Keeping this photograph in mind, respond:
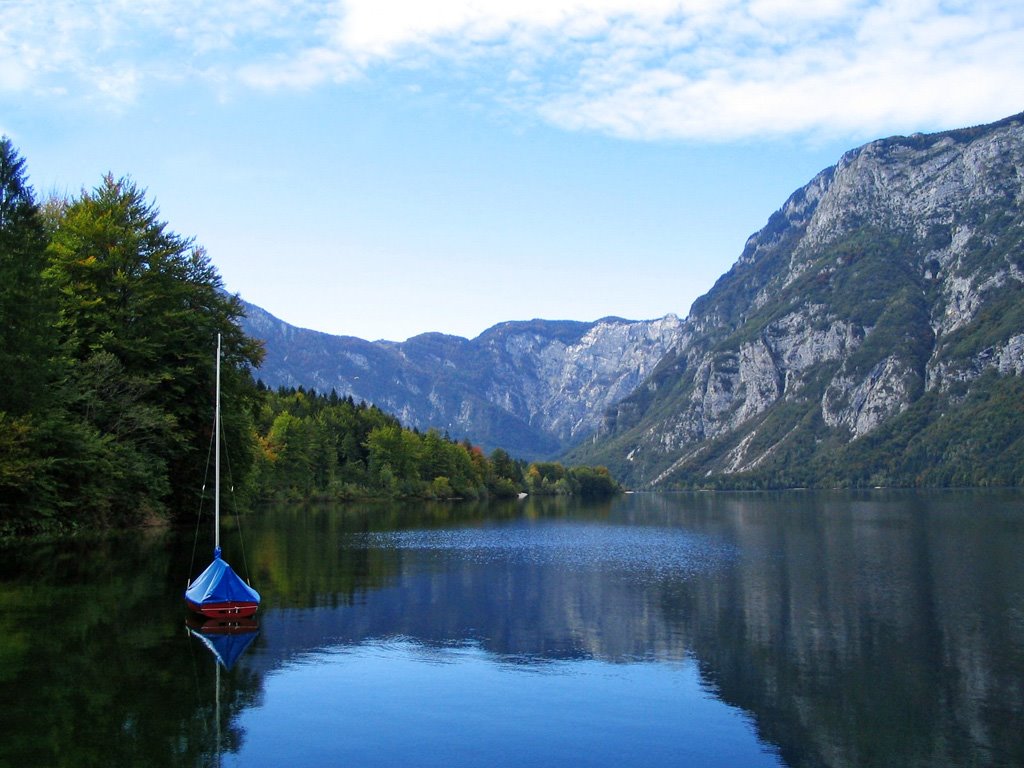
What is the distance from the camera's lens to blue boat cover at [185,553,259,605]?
30.2 meters

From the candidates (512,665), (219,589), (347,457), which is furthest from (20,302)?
(347,457)

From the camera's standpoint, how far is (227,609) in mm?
30188

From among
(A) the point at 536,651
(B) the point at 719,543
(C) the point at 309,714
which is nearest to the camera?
(C) the point at 309,714

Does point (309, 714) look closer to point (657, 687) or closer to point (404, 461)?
point (657, 687)

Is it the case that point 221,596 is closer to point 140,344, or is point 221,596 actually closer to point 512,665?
point 512,665

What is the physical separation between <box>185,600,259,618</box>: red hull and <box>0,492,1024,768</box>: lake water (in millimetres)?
696

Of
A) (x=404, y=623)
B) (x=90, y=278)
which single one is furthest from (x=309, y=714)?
(x=90, y=278)

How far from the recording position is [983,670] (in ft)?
85.4

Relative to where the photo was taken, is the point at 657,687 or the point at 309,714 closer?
the point at 309,714

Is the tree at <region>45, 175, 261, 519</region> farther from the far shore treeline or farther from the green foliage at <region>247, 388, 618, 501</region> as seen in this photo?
the green foliage at <region>247, 388, 618, 501</region>

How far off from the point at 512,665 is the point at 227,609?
10.2 m

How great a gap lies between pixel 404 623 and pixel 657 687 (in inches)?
461

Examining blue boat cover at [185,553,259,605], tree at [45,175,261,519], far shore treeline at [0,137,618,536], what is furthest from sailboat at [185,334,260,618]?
tree at [45,175,261,519]

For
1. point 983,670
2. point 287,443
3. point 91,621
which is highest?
point 287,443
